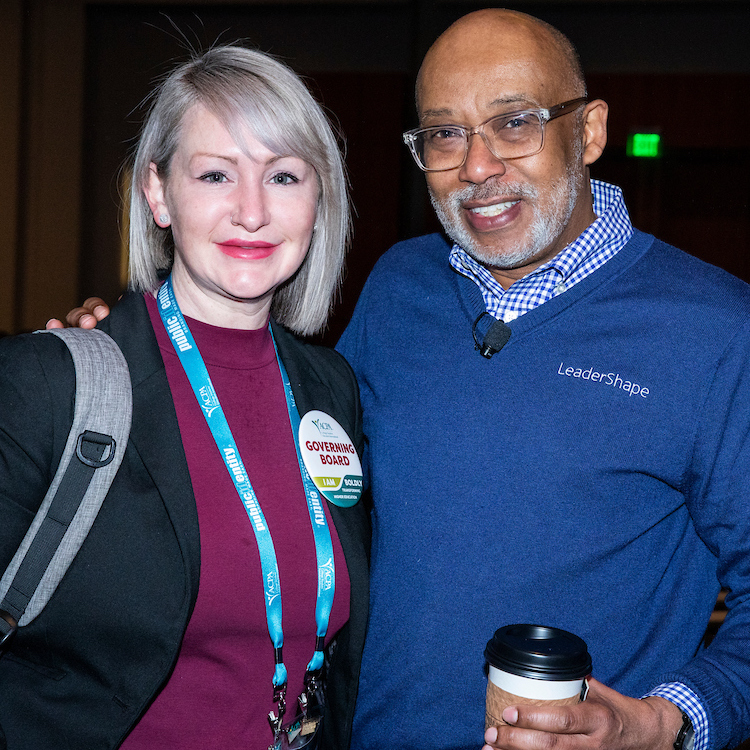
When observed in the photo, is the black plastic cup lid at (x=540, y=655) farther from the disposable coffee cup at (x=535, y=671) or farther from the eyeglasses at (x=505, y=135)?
the eyeglasses at (x=505, y=135)

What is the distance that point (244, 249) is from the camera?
1.92 m

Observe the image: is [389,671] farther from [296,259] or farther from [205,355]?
[296,259]

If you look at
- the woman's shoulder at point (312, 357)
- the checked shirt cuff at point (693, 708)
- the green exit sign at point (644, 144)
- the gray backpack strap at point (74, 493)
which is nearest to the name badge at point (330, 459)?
the woman's shoulder at point (312, 357)

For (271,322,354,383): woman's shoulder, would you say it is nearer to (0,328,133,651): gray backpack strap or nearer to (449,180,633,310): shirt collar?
(449,180,633,310): shirt collar

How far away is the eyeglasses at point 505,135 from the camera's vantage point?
6.67 ft

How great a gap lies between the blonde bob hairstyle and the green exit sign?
11.9 ft

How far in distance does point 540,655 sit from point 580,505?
62 cm

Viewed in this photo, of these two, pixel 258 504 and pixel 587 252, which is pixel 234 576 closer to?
pixel 258 504

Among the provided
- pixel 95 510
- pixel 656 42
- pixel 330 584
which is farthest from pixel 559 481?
pixel 656 42

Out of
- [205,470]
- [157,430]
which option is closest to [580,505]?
[205,470]

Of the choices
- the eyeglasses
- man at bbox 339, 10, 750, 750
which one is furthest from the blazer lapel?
the eyeglasses

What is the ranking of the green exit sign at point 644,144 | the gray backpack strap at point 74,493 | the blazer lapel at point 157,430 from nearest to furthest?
the gray backpack strap at point 74,493, the blazer lapel at point 157,430, the green exit sign at point 644,144

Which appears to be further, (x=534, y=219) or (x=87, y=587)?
(x=534, y=219)

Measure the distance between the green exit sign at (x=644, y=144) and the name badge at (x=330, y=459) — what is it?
397cm
